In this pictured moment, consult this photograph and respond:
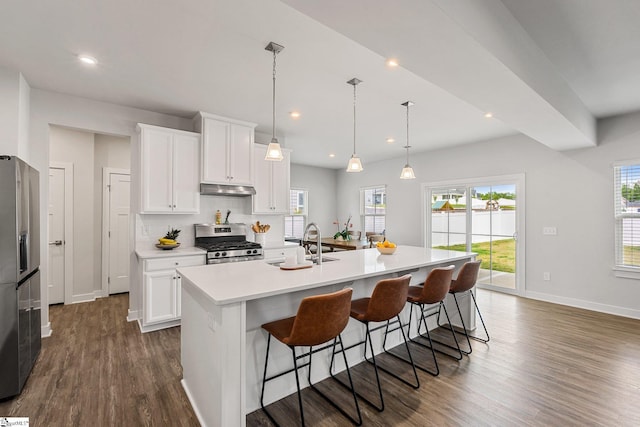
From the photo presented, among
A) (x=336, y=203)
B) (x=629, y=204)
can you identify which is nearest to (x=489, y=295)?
(x=629, y=204)

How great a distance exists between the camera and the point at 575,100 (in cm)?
337

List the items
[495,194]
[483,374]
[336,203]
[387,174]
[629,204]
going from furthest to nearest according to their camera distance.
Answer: [336,203], [387,174], [495,194], [629,204], [483,374]

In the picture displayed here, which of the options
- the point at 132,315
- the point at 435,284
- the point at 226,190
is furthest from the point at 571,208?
the point at 132,315

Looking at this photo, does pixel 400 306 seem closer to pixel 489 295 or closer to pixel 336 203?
pixel 489 295

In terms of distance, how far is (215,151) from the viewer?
4.02 metres

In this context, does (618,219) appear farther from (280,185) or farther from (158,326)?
(158,326)

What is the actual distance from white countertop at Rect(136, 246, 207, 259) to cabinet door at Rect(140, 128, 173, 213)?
0.51 meters

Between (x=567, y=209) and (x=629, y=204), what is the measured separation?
646 millimetres

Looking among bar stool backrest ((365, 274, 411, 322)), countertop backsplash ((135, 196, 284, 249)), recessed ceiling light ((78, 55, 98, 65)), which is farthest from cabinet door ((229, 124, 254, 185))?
bar stool backrest ((365, 274, 411, 322))

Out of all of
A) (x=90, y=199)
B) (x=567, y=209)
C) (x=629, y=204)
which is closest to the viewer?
(x=629, y=204)

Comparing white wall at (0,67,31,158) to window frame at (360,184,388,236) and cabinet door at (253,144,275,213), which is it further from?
window frame at (360,184,388,236)

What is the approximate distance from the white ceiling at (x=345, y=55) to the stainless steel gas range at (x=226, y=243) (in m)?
1.60

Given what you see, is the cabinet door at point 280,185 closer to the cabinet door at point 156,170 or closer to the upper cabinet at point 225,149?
the upper cabinet at point 225,149

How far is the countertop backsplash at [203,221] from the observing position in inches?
152
